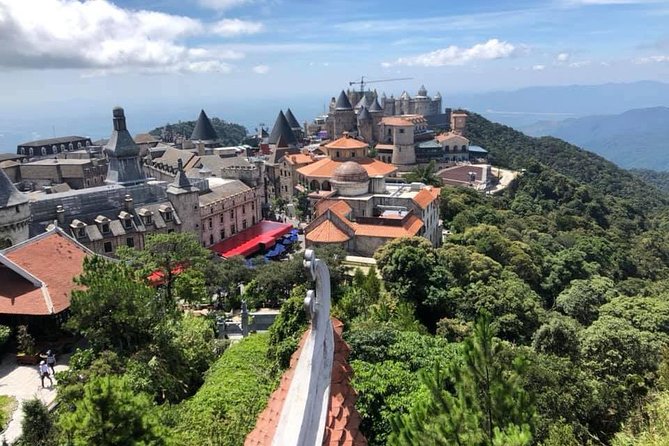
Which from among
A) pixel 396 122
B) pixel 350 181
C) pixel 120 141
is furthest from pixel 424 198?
pixel 396 122

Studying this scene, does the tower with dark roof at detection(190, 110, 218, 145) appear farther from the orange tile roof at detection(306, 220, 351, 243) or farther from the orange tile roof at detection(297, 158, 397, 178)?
the orange tile roof at detection(306, 220, 351, 243)

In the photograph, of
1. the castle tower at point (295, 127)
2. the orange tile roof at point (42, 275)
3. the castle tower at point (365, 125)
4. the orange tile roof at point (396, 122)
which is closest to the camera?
the orange tile roof at point (42, 275)

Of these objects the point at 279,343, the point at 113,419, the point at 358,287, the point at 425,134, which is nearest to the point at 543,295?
the point at 358,287

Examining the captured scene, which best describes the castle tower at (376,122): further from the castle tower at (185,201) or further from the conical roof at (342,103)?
the castle tower at (185,201)

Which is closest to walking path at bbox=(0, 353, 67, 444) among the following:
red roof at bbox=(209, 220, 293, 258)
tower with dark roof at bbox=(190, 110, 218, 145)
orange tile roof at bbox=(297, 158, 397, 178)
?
red roof at bbox=(209, 220, 293, 258)

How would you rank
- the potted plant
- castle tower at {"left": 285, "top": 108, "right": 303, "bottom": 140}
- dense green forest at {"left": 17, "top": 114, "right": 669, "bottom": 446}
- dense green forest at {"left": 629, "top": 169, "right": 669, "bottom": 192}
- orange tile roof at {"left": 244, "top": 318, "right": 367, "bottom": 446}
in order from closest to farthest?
orange tile roof at {"left": 244, "top": 318, "right": 367, "bottom": 446}
dense green forest at {"left": 17, "top": 114, "right": 669, "bottom": 446}
the potted plant
castle tower at {"left": 285, "top": 108, "right": 303, "bottom": 140}
dense green forest at {"left": 629, "top": 169, "right": 669, "bottom": 192}

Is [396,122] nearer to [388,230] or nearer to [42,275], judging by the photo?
[388,230]

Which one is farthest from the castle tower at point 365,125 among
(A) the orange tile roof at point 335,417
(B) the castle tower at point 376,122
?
(A) the orange tile roof at point 335,417
